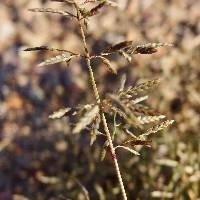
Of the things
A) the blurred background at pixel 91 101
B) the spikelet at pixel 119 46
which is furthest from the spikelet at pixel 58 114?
the blurred background at pixel 91 101

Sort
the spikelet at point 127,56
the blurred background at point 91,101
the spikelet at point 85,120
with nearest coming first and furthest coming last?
the spikelet at point 85,120 → the spikelet at point 127,56 → the blurred background at point 91,101

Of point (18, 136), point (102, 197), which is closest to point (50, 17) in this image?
point (18, 136)

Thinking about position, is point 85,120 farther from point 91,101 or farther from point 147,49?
point 91,101

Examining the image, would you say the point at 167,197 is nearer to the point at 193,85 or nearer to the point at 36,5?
the point at 193,85

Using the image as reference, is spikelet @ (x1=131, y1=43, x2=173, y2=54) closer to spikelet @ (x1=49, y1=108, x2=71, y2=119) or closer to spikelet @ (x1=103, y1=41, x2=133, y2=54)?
spikelet @ (x1=103, y1=41, x2=133, y2=54)

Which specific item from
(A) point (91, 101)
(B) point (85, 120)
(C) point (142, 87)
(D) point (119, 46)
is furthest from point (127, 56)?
(A) point (91, 101)

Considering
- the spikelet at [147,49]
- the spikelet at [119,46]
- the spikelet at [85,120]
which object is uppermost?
the spikelet at [119,46]

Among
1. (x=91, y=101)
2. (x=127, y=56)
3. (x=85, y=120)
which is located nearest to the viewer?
(x=85, y=120)

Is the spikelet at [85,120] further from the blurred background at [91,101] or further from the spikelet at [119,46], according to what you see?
the blurred background at [91,101]

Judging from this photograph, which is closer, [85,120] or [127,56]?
[85,120]
